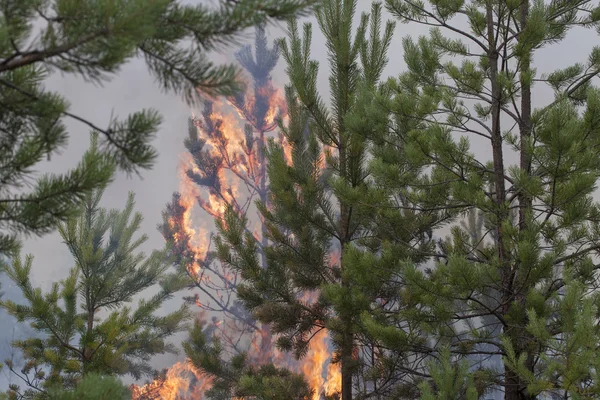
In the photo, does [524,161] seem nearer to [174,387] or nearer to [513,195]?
[513,195]

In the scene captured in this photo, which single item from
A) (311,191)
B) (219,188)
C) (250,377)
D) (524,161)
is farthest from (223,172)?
(524,161)

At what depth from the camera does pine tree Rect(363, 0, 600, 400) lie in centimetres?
358

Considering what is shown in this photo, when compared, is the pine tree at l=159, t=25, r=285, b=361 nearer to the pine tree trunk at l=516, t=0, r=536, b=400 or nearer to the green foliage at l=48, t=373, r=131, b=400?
the pine tree trunk at l=516, t=0, r=536, b=400

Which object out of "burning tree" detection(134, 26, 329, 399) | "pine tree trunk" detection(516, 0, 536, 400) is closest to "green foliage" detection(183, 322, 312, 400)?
"pine tree trunk" detection(516, 0, 536, 400)

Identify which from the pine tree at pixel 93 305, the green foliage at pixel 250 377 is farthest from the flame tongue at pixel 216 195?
the green foliage at pixel 250 377

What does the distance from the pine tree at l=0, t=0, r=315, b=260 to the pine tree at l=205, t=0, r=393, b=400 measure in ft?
10.5

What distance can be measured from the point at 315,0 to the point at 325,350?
10672mm

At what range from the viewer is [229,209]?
5797 mm

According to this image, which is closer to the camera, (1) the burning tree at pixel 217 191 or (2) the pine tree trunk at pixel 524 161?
(2) the pine tree trunk at pixel 524 161

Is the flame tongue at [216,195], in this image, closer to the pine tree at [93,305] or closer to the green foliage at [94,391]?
the pine tree at [93,305]

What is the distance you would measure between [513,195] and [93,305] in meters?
4.90

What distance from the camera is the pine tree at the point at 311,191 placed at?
5.51 metres

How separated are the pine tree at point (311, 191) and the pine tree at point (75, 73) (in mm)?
3205

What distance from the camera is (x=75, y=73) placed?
2047 mm
